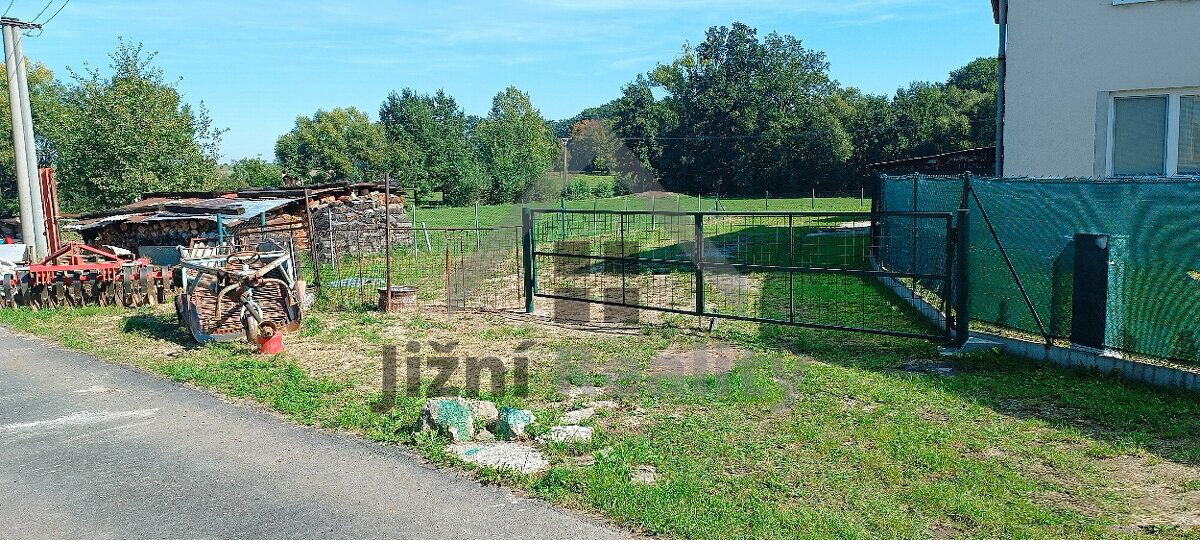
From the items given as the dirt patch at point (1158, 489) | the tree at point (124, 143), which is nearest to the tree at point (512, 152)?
the tree at point (124, 143)

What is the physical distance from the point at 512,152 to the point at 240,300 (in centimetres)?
5902

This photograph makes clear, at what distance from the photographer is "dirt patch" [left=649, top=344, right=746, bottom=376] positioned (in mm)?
9656

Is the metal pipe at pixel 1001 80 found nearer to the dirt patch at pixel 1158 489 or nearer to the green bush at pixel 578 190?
the dirt patch at pixel 1158 489

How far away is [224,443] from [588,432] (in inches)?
132

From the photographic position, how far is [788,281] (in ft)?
52.1

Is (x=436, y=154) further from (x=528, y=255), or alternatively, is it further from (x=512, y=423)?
(x=512, y=423)

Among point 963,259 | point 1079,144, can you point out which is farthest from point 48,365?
point 1079,144

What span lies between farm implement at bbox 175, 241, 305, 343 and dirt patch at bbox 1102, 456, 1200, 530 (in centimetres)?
1019

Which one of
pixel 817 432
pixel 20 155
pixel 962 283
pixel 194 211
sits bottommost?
pixel 817 432

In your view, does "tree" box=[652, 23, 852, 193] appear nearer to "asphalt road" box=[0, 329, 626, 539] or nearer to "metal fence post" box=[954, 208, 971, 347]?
"metal fence post" box=[954, 208, 971, 347]

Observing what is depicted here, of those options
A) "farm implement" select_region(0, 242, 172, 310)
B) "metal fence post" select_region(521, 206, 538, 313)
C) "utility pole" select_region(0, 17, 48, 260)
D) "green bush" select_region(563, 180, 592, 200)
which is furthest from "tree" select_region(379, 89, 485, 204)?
"metal fence post" select_region(521, 206, 538, 313)

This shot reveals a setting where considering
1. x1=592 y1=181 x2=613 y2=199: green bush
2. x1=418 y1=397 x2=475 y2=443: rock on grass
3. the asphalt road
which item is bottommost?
the asphalt road

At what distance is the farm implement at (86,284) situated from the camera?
1667 centimetres

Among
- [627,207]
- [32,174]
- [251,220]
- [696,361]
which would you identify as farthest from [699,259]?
[627,207]
